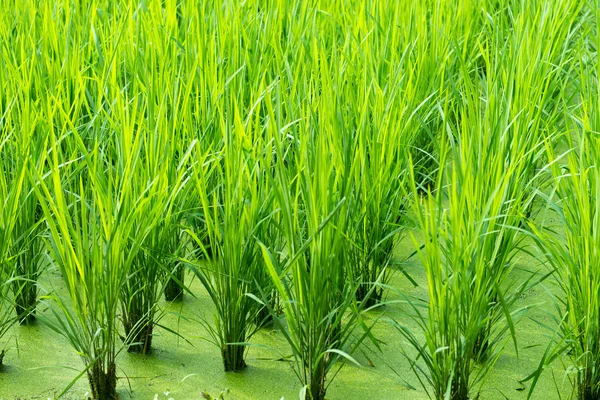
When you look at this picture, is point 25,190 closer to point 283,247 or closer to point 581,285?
point 283,247

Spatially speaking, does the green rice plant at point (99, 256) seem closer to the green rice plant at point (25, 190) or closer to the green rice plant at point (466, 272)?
the green rice plant at point (25, 190)

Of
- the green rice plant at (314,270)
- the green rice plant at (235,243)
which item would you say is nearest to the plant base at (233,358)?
the green rice plant at (235,243)

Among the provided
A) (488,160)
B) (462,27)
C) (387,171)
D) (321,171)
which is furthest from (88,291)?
(462,27)

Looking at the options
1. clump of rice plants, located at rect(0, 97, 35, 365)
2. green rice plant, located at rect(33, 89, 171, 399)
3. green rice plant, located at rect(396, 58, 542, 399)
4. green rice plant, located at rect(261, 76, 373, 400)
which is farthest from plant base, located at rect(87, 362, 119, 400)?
green rice plant, located at rect(396, 58, 542, 399)

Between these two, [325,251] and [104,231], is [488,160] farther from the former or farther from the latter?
[104,231]

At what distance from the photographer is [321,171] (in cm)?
189

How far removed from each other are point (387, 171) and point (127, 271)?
0.64 meters

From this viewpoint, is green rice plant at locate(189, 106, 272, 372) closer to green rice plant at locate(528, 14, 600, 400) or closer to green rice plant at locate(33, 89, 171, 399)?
green rice plant at locate(33, 89, 171, 399)

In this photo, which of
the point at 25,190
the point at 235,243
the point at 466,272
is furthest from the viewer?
the point at 25,190

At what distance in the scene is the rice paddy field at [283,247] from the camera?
1.87 metres

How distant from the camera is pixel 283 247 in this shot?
2186 millimetres

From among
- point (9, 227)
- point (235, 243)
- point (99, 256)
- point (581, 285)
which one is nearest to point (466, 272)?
point (581, 285)

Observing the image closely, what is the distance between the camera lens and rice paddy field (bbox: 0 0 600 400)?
1.87m

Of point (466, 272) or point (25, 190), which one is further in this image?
point (25, 190)
